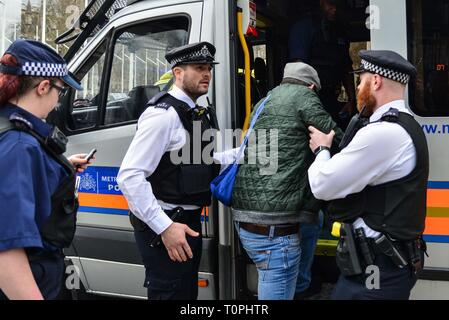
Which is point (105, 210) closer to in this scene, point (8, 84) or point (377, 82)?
point (8, 84)

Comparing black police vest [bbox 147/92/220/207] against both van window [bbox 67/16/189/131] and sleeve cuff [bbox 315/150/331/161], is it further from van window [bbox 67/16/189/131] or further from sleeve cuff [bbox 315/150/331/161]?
van window [bbox 67/16/189/131]

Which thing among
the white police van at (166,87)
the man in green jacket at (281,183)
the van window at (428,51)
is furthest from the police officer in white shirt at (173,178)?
the van window at (428,51)

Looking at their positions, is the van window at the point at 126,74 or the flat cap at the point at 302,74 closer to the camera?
the flat cap at the point at 302,74

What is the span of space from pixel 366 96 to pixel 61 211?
1.39m

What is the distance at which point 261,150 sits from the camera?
2.53m

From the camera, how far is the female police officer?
4.95ft

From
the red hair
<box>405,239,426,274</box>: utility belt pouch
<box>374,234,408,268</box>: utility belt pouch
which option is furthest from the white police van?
the red hair

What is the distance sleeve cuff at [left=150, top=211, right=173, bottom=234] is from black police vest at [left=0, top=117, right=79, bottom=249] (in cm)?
58

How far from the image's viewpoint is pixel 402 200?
2002 mm

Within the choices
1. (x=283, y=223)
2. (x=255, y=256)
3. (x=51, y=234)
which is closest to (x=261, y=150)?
(x=283, y=223)

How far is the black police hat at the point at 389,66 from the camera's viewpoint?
2074 millimetres

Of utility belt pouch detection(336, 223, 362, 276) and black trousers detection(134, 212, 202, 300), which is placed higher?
utility belt pouch detection(336, 223, 362, 276)

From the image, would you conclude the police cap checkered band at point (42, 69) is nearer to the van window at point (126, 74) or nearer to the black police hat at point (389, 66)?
the black police hat at point (389, 66)

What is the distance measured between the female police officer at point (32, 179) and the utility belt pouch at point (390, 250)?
127cm
